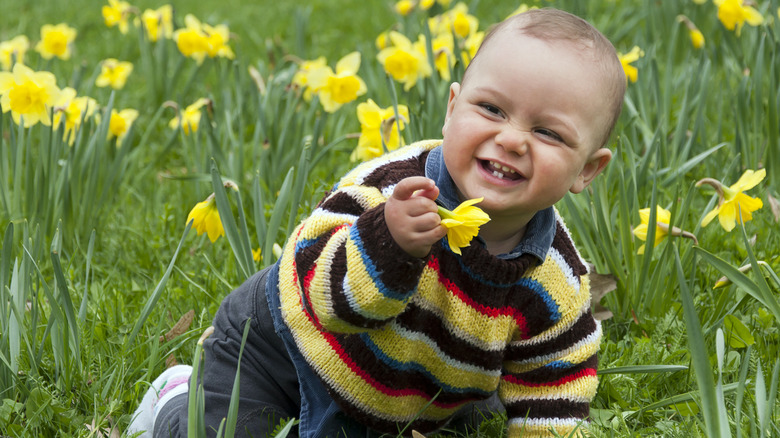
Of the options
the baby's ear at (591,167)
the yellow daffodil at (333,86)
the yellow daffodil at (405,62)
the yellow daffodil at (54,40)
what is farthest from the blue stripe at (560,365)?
the yellow daffodil at (54,40)

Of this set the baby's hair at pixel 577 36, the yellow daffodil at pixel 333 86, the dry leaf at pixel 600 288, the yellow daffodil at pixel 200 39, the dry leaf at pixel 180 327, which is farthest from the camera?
the yellow daffodil at pixel 200 39

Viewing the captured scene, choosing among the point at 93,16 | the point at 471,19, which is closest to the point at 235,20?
the point at 93,16

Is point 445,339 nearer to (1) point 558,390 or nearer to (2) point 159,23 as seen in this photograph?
(1) point 558,390

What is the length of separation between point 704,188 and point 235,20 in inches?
150

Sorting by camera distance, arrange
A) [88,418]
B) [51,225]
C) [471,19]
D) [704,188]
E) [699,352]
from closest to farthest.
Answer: [699,352] < [88,418] < [51,225] < [704,188] < [471,19]

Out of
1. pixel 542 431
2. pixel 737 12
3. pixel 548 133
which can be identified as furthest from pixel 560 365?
pixel 737 12

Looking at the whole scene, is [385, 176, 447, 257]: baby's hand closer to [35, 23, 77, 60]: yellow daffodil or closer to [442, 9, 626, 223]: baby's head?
[442, 9, 626, 223]: baby's head

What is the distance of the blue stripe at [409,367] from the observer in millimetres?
1526

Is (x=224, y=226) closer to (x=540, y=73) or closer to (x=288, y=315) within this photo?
(x=288, y=315)

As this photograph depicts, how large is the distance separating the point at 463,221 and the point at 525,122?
29cm

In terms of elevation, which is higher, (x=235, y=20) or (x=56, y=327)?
(x=56, y=327)

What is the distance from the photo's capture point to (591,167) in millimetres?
1532

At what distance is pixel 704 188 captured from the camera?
2.95 m

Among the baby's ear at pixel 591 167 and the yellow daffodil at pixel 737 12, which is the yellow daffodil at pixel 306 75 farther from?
the yellow daffodil at pixel 737 12
